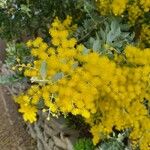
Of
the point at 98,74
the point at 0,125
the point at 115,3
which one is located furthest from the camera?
the point at 0,125

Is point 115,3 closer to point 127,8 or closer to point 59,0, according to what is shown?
point 127,8

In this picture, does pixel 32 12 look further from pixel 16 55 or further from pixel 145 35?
pixel 145 35

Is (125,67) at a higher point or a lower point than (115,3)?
lower

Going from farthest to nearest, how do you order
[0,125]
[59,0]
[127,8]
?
[0,125] < [59,0] < [127,8]

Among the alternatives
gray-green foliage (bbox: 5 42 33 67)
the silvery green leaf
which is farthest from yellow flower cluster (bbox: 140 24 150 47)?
the silvery green leaf

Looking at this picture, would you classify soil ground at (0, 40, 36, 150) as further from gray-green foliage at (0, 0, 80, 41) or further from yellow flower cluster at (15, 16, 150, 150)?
yellow flower cluster at (15, 16, 150, 150)

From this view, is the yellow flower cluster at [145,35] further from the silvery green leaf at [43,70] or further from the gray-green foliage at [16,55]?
the silvery green leaf at [43,70]

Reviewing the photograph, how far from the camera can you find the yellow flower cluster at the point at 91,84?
306 cm

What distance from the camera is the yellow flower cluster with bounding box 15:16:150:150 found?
3.06 m

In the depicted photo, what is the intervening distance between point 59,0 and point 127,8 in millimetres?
1013

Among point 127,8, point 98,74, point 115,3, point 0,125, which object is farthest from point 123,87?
point 0,125

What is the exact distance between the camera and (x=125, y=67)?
3.30 metres

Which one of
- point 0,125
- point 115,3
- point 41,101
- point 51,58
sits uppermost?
point 115,3

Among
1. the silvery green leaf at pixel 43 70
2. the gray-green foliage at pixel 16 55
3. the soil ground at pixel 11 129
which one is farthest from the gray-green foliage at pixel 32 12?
the silvery green leaf at pixel 43 70
